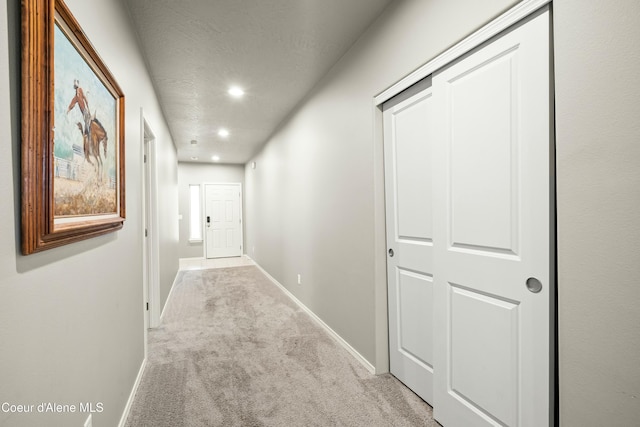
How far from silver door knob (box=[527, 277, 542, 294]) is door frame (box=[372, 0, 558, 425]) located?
0.18 feet

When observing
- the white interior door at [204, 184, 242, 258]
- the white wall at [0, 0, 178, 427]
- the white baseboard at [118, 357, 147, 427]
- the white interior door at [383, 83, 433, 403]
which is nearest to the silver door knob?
the white interior door at [383, 83, 433, 403]

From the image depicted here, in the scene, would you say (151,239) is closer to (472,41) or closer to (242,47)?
(242,47)

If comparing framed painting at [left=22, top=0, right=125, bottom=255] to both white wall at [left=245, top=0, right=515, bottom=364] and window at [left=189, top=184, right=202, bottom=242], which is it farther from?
window at [left=189, top=184, right=202, bottom=242]

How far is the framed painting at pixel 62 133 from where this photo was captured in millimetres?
810

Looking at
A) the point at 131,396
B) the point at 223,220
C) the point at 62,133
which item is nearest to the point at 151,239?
the point at 131,396

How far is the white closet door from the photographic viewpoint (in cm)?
118

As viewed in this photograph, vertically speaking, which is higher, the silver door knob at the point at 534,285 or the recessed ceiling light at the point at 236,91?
the recessed ceiling light at the point at 236,91

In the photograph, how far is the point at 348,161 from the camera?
8.25 ft

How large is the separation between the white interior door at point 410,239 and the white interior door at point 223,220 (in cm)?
641

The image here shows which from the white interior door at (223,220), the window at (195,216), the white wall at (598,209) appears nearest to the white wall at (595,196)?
the white wall at (598,209)

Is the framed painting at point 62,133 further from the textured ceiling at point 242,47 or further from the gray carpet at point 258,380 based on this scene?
the gray carpet at point 258,380

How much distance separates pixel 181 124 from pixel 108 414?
154 inches

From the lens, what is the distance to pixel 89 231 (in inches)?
48.6

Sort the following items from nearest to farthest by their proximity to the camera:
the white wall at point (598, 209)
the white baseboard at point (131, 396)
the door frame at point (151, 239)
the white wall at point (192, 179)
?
the white wall at point (598, 209) < the white baseboard at point (131, 396) < the door frame at point (151, 239) < the white wall at point (192, 179)
